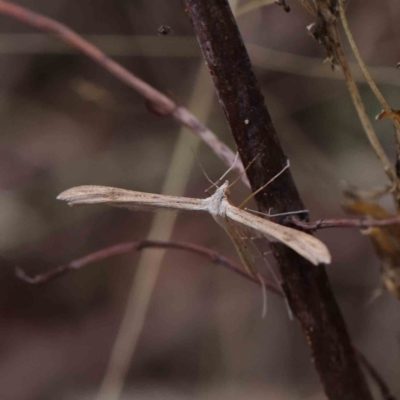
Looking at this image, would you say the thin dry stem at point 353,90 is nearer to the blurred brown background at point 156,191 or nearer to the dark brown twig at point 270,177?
the dark brown twig at point 270,177

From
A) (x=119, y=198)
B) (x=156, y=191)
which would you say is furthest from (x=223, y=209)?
(x=156, y=191)

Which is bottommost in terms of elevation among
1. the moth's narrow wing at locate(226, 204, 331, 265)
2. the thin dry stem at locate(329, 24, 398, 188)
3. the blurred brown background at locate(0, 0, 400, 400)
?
the moth's narrow wing at locate(226, 204, 331, 265)

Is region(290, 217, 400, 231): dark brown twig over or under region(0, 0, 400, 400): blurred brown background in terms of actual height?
under

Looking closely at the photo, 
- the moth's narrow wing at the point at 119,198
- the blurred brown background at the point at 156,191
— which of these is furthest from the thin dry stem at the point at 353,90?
the blurred brown background at the point at 156,191

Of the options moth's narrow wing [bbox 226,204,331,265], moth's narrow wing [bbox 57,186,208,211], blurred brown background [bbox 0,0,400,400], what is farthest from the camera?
blurred brown background [bbox 0,0,400,400]

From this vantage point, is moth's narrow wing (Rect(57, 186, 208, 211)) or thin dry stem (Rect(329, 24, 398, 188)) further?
moth's narrow wing (Rect(57, 186, 208, 211))

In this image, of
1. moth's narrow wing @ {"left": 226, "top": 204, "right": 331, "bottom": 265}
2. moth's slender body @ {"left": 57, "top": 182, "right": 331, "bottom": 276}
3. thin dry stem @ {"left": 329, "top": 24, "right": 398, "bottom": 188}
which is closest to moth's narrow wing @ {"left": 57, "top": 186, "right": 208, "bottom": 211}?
moth's slender body @ {"left": 57, "top": 182, "right": 331, "bottom": 276}

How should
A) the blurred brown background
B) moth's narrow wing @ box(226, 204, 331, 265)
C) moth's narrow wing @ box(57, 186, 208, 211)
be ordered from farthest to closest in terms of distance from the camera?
the blurred brown background → moth's narrow wing @ box(57, 186, 208, 211) → moth's narrow wing @ box(226, 204, 331, 265)

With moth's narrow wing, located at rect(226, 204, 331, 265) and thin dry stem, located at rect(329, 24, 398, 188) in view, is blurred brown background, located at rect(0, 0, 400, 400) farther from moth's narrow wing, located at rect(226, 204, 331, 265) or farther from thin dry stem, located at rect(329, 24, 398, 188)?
moth's narrow wing, located at rect(226, 204, 331, 265)
